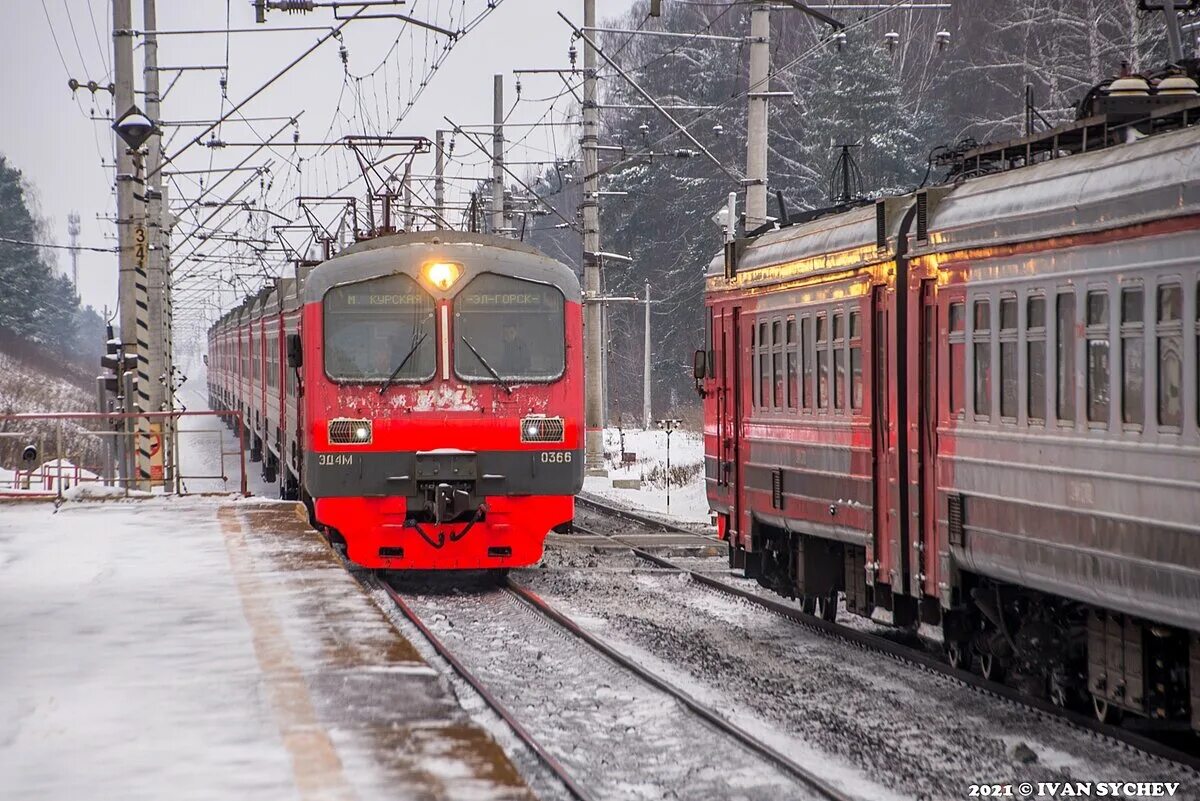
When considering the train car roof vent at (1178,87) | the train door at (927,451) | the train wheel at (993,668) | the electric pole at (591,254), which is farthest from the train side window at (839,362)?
the electric pole at (591,254)

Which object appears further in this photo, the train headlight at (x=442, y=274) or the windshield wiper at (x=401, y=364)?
the train headlight at (x=442, y=274)

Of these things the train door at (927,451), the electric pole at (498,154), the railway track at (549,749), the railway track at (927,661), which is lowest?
the railway track at (549,749)

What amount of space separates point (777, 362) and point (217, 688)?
5.98m

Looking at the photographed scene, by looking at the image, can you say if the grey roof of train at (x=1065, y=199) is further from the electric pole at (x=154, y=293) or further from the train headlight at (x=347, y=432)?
the electric pole at (x=154, y=293)

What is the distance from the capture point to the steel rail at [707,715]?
→ 8.09 metres

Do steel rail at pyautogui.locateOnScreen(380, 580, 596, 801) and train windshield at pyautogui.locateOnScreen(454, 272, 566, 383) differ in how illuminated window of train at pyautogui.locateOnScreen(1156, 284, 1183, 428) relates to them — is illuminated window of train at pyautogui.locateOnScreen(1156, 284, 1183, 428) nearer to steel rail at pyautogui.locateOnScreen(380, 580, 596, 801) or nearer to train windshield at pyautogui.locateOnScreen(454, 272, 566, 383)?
steel rail at pyautogui.locateOnScreen(380, 580, 596, 801)

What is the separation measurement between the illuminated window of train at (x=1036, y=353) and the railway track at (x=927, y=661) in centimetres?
168

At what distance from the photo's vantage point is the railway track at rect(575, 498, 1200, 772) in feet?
28.1

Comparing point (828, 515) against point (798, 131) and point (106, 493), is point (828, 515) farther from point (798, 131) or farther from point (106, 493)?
point (798, 131)

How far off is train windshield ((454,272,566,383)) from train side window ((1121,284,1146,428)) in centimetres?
863

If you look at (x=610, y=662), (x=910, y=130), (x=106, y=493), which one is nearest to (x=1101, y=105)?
(x=610, y=662)

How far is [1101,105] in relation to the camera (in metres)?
10.4

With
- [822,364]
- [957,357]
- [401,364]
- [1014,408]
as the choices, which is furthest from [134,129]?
[1014,408]

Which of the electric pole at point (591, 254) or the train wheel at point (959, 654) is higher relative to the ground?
the electric pole at point (591, 254)
